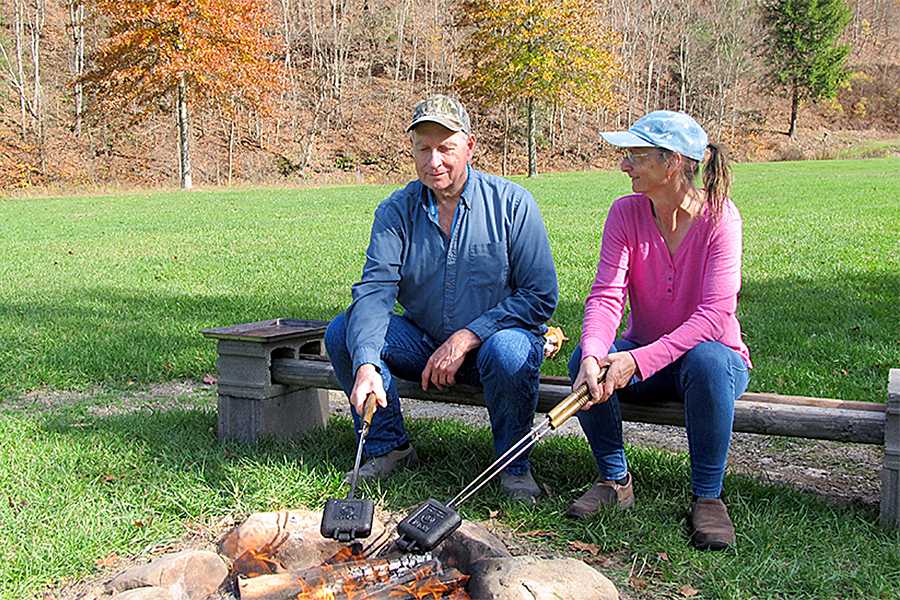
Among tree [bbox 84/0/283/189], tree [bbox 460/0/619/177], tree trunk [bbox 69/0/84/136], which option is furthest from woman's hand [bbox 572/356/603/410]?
tree [bbox 460/0/619/177]

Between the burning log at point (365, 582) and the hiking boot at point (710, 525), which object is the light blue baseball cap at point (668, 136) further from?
the burning log at point (365, 582)

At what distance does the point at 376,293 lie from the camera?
12.5 ft

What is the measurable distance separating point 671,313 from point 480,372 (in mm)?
747

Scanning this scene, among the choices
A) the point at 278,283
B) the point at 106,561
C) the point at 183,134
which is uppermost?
the point at 183,134

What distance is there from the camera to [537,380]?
3668mm

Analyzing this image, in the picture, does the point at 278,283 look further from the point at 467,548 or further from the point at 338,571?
the point at 338,571

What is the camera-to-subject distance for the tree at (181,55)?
2947 cm

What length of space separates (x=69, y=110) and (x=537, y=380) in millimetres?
35842

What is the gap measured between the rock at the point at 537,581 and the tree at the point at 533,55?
114 ft

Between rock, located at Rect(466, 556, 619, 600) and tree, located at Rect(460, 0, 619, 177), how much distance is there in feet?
114

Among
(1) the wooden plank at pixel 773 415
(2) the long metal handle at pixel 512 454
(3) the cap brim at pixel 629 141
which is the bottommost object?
(2) the long metal handle at pixel 512 454

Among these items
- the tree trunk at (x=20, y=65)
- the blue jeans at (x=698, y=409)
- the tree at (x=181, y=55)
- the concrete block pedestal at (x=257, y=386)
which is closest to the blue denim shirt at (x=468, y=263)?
the blue jeans at (x=698, y=409)

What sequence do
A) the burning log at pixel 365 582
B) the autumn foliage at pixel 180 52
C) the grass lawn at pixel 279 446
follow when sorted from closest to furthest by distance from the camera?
the burning log at pixel 365 582, the grass lawn at pixel 279 446, the autumn foliage at pixel 180 52

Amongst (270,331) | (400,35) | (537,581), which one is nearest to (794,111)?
(400,35)
